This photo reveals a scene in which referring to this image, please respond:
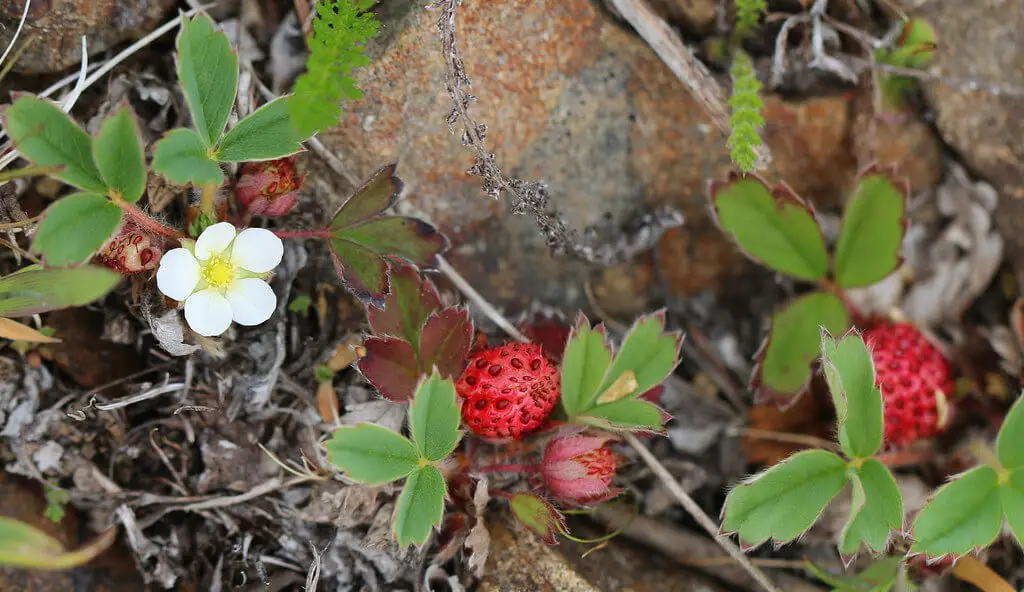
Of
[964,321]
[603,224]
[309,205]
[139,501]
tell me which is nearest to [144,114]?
[309,205]

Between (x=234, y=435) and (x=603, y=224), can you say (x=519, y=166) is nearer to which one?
(x=603, y=224)

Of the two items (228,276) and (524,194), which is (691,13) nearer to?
(524,194)

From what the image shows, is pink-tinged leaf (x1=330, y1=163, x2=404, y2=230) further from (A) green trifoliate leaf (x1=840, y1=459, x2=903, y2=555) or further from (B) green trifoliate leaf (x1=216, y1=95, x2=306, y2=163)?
(A) green trifoliate leaf (x1=840, y1=459, x2=903, y2=555)

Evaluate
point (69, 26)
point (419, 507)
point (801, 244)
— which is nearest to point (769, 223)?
point (801, 244)

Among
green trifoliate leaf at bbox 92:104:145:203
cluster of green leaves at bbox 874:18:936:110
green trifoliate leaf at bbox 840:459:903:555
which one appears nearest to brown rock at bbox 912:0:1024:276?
cluster of green leaves at bbox 874:18:936:110

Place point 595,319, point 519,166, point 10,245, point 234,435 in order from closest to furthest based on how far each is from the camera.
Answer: point 10,245, point 234,435, point 519,166, point 595,319
